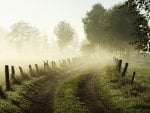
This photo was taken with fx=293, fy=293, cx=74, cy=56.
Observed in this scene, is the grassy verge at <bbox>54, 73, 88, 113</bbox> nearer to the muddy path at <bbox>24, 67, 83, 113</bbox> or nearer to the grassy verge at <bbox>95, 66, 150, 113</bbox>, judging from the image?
the muddy path at <bbox>24, 67, 83, 113</bbox>

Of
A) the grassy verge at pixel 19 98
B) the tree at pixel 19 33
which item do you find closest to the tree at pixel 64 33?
the tree at pixel 19 33

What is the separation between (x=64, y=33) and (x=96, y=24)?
31453 mm

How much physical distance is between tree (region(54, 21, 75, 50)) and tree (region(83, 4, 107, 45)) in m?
27.0

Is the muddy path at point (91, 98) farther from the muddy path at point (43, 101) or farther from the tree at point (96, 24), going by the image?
the tree at point (96, 24)

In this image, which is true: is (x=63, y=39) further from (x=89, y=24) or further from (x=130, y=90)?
(x=130, y=90)

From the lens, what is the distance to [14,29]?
145875mm

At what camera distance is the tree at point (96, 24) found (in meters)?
108

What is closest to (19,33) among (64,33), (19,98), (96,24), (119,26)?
(64,33)

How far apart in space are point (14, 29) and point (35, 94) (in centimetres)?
12134

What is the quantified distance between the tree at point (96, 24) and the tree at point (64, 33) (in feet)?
88.7

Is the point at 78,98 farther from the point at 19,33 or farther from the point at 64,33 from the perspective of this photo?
the point at 19,33

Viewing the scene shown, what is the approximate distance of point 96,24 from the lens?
108312 mm

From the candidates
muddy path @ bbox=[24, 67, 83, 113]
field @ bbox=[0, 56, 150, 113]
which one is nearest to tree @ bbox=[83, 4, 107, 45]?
field @ bbox=[0, 56, 150, 113]

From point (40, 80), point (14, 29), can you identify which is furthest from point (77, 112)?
point (14, 29)
